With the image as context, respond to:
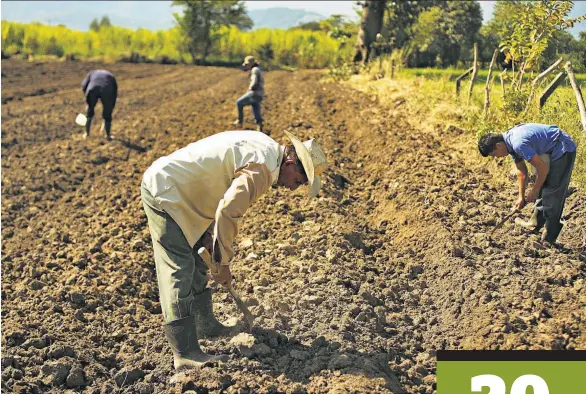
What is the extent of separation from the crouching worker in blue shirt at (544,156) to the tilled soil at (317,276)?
0.37m

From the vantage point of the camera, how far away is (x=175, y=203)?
395cm

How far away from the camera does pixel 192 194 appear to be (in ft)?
13.2

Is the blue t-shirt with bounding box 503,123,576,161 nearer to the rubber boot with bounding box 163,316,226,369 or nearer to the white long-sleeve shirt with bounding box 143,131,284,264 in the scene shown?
the white long-sleeve shirt with bounding box 143,131,284,264

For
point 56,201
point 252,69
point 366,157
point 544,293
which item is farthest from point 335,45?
point 544,293

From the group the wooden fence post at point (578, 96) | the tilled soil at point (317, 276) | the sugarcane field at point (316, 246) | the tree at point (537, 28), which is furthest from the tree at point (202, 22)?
the wooden fence post at point (578, 96)

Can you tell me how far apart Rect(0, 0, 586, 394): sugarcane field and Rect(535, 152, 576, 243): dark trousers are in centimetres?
2

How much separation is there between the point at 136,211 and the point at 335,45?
2257 cm

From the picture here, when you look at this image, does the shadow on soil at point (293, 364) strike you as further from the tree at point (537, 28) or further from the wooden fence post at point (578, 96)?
the tree at point (537, 28)

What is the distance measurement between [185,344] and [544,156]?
341 cm

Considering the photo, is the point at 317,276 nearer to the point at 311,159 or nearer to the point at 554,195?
the point at 311,159

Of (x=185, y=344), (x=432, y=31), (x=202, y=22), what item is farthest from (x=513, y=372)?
(x=202, y=22)

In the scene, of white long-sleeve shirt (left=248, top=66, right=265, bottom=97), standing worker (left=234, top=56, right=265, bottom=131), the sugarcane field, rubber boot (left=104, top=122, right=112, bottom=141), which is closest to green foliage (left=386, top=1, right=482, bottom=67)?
the sugarcane field

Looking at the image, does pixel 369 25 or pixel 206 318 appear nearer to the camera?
pixel 206 318

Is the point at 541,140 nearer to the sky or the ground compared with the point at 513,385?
nearer to the sky
